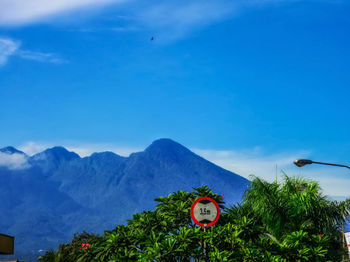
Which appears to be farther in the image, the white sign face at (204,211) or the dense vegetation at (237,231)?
the dense vegetation at (237,231)

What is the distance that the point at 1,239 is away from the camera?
20156mm

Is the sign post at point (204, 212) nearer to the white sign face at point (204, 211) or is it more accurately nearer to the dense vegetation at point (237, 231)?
the white sign face at point (204, 211)

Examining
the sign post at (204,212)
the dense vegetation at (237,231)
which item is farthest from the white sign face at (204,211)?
the dense vegetation at (237,231)

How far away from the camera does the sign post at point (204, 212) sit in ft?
53.3

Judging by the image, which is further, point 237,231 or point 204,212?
point 237,231

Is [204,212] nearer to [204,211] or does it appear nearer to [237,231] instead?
[204,211]

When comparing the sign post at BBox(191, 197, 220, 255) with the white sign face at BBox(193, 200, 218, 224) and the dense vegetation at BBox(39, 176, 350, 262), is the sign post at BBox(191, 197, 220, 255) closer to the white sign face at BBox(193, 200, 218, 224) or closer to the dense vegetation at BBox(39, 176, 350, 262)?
the white sign face at BBox(193, 200, 218, 224)

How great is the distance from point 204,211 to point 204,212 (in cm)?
3

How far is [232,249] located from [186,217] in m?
2.63

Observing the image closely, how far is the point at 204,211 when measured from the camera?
1636cm

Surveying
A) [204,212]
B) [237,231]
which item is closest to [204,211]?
[204,212]

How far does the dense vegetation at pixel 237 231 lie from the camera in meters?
16.6

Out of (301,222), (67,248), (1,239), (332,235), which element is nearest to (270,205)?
(301,222)

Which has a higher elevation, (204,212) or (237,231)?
(204,212)
